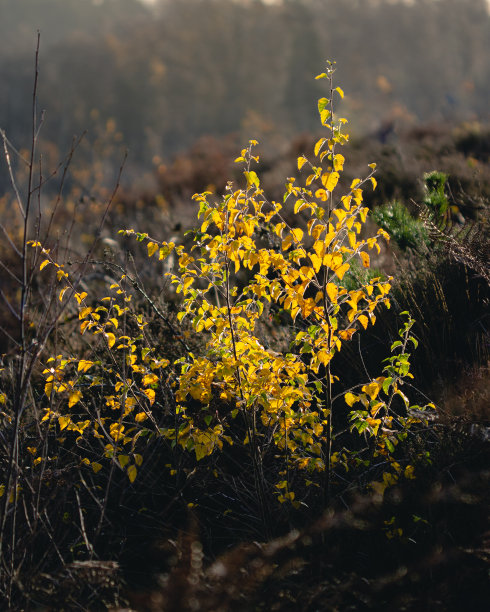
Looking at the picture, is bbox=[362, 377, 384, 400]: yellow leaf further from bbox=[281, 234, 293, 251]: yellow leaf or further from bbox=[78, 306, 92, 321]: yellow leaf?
bbox=[78, 306, 92, 321]: yellow leaf

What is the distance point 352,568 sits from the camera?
2.14m

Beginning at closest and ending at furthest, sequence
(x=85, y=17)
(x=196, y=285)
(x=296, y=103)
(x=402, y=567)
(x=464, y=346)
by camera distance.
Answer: (x=402, y=567), (x=464, y=346), (x=196, y=285), (x=296, y=103), (x=85, y=17)

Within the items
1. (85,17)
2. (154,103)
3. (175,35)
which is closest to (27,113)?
(154,103)

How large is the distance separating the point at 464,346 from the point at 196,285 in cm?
288

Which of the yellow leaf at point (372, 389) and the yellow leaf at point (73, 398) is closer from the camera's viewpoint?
the yellow leaf at point (372, 389)

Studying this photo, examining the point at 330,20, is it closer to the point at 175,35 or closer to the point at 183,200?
the point at 175,35

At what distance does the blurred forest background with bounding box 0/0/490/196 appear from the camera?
101 feet

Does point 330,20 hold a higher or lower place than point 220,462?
higher

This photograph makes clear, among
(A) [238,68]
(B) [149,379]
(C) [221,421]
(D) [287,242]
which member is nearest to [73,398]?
(B) [149,379]

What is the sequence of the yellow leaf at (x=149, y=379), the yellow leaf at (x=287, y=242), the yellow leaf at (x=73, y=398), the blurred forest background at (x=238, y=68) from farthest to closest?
1. the blurred forest background at (x=238, y=68)
2. the yellow leaf at (x=149, y=379)
3. the yellow leaf at (x=73, y=398)
4. the yellow leaf at (x=287, y=242)

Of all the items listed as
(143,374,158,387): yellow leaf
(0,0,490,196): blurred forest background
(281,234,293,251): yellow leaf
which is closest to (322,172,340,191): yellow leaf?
(281,234,293,251): yellow leaf

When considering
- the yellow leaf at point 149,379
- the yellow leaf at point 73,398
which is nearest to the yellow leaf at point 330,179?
the yellow leaf at point 149,379

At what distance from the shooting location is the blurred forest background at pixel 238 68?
30656 millimetres

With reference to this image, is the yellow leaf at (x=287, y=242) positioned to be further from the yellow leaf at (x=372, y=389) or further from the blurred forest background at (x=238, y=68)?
the blurred forest background at (x=238, y=68)
